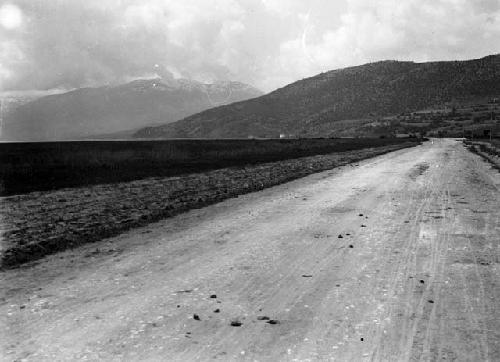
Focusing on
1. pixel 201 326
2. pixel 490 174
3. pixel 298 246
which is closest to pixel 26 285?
pixel 201 326

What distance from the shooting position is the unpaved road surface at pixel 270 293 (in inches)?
217

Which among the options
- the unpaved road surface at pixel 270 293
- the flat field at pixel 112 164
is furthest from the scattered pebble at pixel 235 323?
the flat field at pixel 112 164

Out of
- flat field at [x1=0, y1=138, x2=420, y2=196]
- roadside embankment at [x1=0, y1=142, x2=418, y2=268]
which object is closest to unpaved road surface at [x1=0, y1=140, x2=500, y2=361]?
roadside embankment at [x1=0, y1=142, x2=418, y2=268]

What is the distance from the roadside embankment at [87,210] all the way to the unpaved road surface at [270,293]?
1.09 meters

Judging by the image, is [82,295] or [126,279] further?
[126,279]

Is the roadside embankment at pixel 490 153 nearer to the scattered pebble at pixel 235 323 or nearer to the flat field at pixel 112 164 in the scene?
the flat field at pixel 112 164

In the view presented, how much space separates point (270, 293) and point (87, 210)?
12117 millimetres

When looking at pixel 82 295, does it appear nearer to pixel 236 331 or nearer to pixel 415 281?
pixel 236 331

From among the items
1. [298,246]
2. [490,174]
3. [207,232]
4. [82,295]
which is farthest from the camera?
[490,174]

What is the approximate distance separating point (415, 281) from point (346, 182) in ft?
52.3

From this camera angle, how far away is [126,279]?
321 inches

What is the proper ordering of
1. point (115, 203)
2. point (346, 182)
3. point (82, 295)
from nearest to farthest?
point (82, 295), point (115, 203), point (346, 182)

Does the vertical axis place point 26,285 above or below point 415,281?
above

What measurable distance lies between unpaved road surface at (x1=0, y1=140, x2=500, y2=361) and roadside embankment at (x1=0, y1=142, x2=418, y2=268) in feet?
3.57
